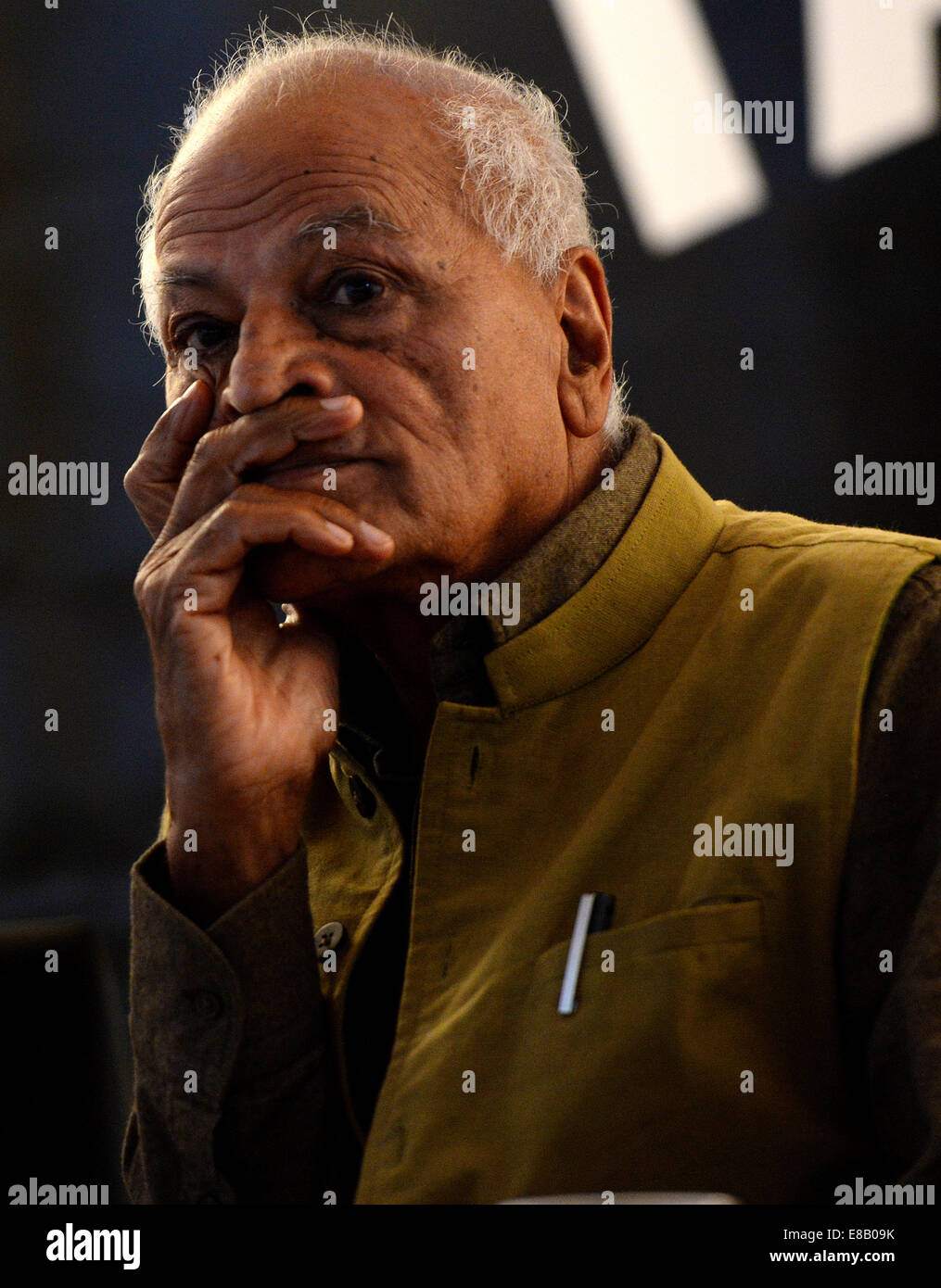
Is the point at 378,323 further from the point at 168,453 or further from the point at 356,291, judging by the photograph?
the point at 168,453

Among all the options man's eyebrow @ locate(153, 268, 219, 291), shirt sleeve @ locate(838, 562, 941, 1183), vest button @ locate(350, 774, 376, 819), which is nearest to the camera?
shirt sleeve @ locate(838, 562, 941, 1183)

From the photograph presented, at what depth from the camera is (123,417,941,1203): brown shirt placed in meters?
1.02

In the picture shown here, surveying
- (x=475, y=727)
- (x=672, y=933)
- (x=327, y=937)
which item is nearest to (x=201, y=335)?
(x=475, y=727)

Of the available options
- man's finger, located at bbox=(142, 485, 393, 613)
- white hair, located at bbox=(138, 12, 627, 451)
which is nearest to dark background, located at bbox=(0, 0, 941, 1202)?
white hair, located at bbox=(138, 12, 627, 451)

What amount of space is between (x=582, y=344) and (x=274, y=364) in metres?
0.36

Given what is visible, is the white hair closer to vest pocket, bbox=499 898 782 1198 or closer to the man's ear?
the man's ear

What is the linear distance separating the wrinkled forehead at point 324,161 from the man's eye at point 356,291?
2.6 inches

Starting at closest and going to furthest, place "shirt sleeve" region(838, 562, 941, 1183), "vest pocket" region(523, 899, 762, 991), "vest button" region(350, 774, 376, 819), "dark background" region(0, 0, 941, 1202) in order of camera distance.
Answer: "shirt sleeve" region(838, 562, 941, 1183) → "vest pocket" region(523, 899, 762, 991) → "vest button" region(350, 774, 376, 819) → "dark background" region(0, 0, 941, 1202)

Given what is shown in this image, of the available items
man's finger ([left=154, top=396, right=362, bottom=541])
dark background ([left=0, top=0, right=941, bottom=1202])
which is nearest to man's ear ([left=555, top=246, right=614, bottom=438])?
man's finger ([left=154, top=396, right=362, bottom=541])

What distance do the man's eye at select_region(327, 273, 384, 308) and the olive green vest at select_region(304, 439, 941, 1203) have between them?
334 mm

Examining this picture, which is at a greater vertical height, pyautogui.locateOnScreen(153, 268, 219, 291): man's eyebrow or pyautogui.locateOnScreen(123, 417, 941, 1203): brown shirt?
pyautogui.locateOnScreen(153, 268, 219, 291): man's eyebrow

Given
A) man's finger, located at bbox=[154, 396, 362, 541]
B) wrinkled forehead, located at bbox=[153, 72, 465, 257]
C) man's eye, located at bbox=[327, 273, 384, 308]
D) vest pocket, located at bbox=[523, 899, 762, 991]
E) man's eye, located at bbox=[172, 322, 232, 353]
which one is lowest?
vest pocket, located at bbox=[523, 899, 762, 991]

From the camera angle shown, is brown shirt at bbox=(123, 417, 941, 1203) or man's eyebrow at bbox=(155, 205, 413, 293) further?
man's eyebrow at bbox=(155, 205, 413, 293)

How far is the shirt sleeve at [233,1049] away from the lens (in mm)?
1225
